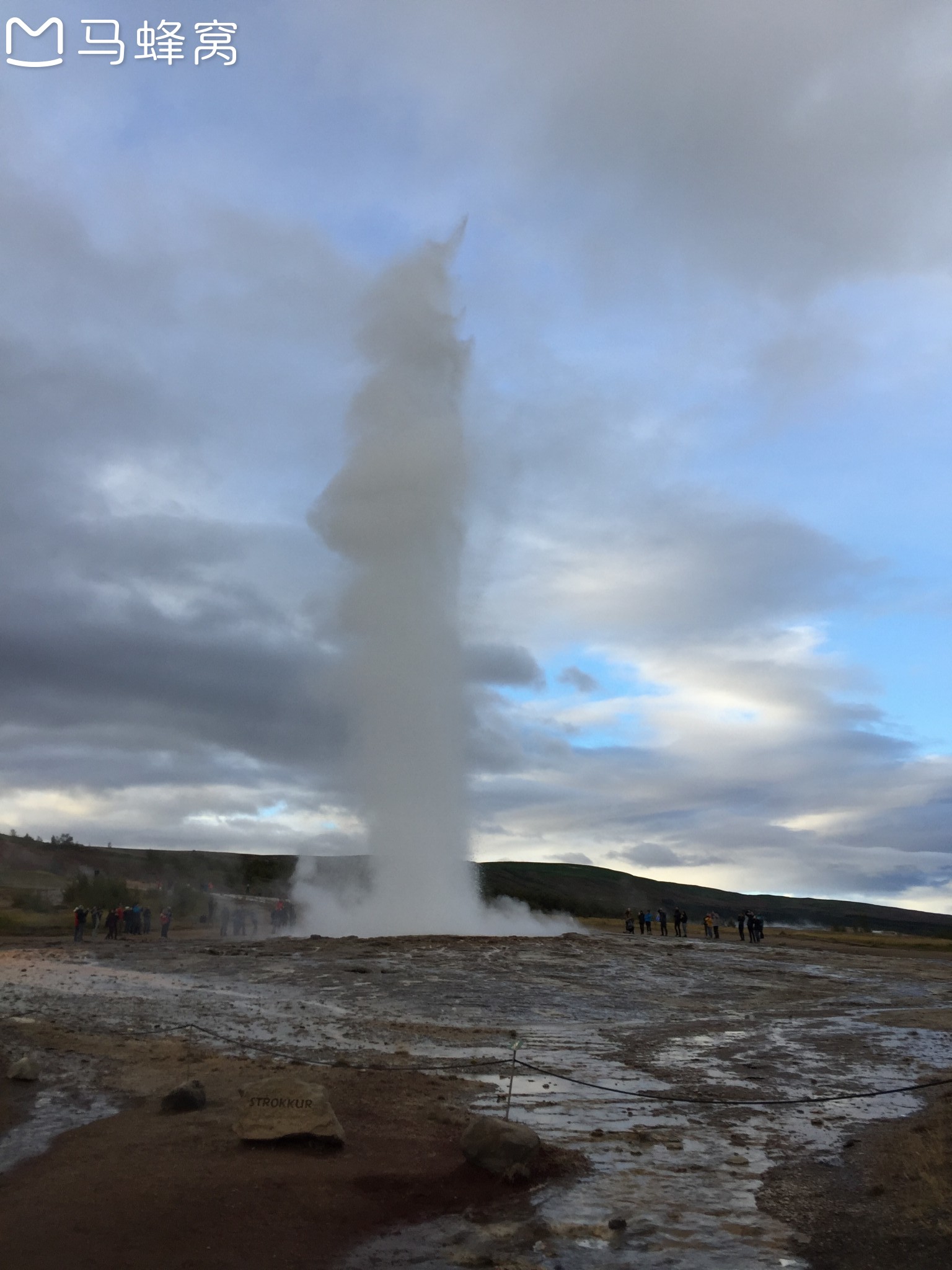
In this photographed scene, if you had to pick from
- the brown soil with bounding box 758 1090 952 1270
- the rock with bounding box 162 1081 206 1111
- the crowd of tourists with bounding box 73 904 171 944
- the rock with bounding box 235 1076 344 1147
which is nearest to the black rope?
the brown soil with bounding box 758 1090 952 1270

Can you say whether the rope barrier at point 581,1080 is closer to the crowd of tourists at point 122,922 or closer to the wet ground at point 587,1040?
the wet ground at point 587,1040

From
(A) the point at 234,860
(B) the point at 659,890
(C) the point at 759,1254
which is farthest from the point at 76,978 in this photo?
(B) the point at 659,890

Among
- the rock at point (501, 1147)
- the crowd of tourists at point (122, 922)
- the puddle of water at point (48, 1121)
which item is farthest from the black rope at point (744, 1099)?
the crowd of tourists at point (122, 922)

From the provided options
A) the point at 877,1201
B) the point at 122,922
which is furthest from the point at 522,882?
the point at 877,1201

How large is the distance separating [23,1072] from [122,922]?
27.4m

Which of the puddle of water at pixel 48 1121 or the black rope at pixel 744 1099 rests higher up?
the black rope at pixel 744 1099

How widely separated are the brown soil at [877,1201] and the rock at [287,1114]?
3746mm

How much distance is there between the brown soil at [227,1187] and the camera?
21.1ft

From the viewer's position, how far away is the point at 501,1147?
8.05 metres

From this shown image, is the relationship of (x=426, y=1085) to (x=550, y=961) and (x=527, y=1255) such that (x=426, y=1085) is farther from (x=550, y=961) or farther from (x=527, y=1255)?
(x=550, y=961)

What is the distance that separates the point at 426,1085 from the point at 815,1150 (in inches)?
170

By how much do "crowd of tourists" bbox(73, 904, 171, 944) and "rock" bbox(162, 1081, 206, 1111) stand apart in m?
22.7

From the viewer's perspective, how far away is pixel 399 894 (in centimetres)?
3212

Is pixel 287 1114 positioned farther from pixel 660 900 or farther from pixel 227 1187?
pixel 660 900
